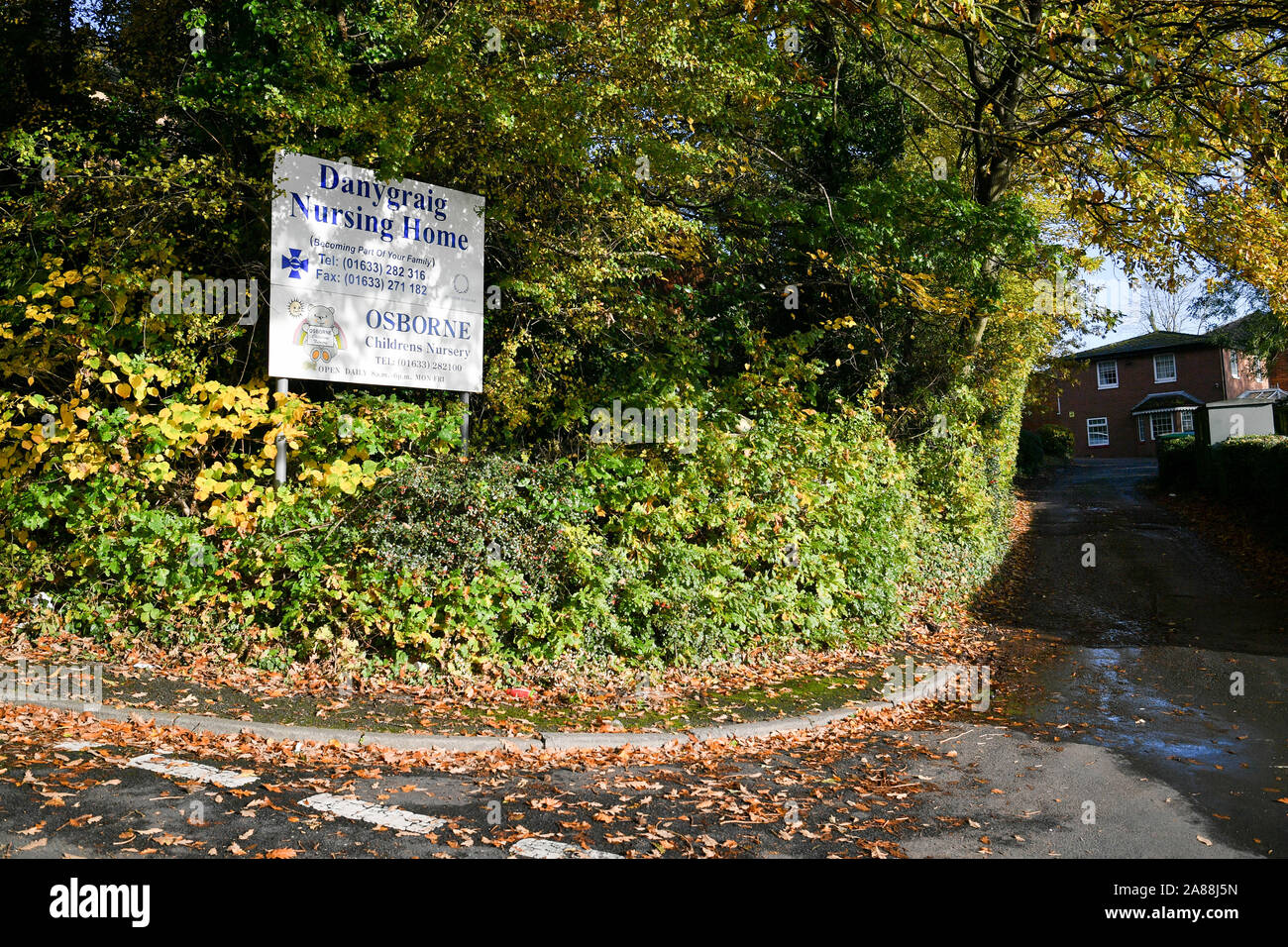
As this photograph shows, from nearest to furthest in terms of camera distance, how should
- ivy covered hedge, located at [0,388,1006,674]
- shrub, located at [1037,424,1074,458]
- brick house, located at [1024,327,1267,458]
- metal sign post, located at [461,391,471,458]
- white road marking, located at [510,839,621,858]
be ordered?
1. white road marking, located at [510,839,621,858]
2. ivy covered hedge, located at [0,388,1006,674]
3. metal sign post, located at [461,391,471,458]
4. shrub, located at [1037,424,1074,458]
5. brick house, located at [1024,327,1267,458]

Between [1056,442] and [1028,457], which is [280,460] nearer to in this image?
[1028,457]

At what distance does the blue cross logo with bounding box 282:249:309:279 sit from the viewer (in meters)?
8.42

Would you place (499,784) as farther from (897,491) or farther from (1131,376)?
(1131,376)

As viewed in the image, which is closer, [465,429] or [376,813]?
[376,813]

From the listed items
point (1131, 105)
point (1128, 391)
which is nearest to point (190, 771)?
point (1131, 105)

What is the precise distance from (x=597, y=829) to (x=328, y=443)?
16.3ft

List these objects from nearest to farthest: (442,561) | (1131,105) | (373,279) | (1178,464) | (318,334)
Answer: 1. (442,561)
2. (318,334)
3. (373,279)
4. (1131,105)
5. (1178,464)

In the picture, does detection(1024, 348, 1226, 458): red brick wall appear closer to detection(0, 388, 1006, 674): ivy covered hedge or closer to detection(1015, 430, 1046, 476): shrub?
Result: detection(1015, 430, 1046, 476): shrub

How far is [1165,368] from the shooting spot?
50.1m

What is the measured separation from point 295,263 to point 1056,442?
44.8 meters

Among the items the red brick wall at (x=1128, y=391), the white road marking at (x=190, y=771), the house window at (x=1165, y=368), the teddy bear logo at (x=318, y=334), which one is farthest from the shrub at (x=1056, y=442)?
the white road marking at (x=190, y=771)

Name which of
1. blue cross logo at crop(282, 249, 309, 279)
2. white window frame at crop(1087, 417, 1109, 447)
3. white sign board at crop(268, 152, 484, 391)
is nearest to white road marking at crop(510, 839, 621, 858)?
white sign board at crop(268, 152, 484, 391)

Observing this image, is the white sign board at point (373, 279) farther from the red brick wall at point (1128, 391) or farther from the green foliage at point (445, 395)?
the red brick wall at point (1128, 391)

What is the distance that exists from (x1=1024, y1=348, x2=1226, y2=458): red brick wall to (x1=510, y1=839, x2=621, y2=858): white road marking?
4913cm
